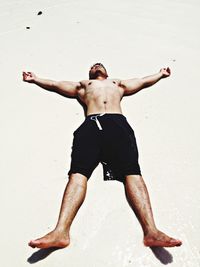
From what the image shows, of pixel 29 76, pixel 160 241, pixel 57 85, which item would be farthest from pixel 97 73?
pixel 160 241

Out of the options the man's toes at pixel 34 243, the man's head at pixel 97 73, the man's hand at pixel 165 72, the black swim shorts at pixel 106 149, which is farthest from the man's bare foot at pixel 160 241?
the man's hand at pixel 165 72

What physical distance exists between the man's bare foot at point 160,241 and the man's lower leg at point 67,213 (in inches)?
17.4

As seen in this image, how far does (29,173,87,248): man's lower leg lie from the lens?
1.50 metres

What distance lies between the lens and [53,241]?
1.51m

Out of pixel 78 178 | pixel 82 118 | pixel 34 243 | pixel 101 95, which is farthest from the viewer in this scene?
pixel 82 118

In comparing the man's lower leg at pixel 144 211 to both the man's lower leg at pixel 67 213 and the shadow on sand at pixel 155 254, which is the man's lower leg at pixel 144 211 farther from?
the man's lower leg at pixel 67 213

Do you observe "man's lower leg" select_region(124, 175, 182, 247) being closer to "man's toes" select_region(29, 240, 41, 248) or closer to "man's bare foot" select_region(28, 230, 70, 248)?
"man's bare foot" select_region(28, 230, 70, 248)

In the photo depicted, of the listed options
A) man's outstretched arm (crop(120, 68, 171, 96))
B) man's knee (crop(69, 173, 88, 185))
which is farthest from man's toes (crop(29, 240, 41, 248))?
man's outstretched arm (crop(120, 68, 171, 96))

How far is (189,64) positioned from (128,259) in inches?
86.4

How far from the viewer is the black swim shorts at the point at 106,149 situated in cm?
187

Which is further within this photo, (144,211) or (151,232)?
(144,211)

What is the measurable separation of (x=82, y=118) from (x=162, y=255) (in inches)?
51.3

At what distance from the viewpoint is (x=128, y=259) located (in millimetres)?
1528

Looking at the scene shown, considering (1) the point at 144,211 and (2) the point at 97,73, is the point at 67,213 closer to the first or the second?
(1) the point at 144,211
